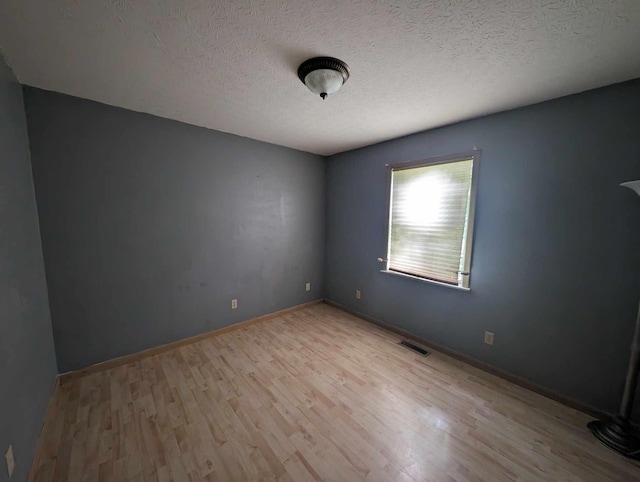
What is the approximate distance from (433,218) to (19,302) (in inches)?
130

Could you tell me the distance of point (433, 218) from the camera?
2535mm

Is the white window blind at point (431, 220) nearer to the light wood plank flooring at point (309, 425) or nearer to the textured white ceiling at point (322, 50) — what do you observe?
the textured white ceiling at point (322, 50)

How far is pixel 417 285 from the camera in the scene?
2738 millimetres

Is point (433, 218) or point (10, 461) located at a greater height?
point (433, 218)

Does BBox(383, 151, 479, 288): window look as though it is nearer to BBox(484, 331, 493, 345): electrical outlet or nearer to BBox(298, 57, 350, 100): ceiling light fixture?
BBox(484, 331, 493, 345): electrical outlet

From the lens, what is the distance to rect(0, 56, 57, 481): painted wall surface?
114 cm

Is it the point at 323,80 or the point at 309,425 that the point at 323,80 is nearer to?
the point at 323,80

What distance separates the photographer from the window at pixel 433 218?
2.30 meters

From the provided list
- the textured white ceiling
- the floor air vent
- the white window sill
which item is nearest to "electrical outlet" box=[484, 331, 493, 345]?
the white window sill

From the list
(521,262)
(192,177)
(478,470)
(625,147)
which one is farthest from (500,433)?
(192,177)

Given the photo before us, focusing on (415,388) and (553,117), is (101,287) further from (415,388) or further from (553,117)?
(553,117)

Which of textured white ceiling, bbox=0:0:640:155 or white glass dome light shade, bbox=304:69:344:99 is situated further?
white glass dome light shade, bbox=304:69:344:99

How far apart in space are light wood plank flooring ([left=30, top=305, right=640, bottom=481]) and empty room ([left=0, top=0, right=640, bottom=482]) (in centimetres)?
2

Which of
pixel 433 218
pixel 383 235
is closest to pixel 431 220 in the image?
pixel 433 218
